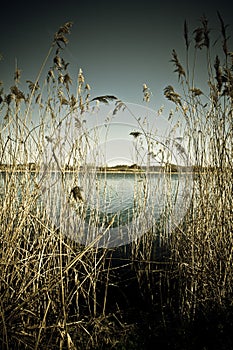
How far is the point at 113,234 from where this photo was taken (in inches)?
145

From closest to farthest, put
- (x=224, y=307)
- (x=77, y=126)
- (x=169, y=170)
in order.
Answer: (x=224, y=307) < (x=77, y=126) < (x=169, y=170)

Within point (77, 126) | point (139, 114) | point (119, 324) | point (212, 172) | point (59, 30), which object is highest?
point (59, 30)

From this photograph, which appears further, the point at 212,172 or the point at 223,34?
the point at 212,172

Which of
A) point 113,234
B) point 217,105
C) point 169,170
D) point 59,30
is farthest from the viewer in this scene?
point 113,234

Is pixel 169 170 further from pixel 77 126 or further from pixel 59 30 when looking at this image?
pixel 59 30

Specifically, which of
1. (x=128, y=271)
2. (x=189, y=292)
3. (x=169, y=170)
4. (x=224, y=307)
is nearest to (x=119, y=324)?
(x=189, y=292)

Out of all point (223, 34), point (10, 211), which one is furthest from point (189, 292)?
point (223, 34)

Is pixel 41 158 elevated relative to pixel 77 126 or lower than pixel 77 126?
lower

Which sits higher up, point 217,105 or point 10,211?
point 217,105

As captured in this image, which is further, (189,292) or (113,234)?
(113,234)

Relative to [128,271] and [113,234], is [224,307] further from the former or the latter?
[113,234]

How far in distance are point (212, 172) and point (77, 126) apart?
3.32 ft

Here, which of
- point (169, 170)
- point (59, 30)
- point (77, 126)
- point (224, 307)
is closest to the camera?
point (59, 30)

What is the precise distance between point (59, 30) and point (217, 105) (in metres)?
1.00
